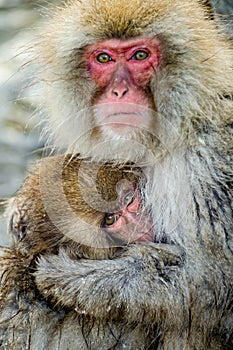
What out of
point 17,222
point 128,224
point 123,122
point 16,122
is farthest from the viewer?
point 16,122

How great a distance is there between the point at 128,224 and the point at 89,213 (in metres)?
0.20

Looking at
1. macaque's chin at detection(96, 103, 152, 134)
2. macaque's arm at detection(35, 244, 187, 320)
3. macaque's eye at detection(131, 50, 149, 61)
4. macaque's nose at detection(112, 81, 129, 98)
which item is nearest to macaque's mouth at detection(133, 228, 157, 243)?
macaque's arm at detection(35, 244, 187, 320)

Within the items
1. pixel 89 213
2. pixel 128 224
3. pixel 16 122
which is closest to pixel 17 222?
pixel 89 213

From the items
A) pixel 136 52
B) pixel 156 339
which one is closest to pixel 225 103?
pixel 136 52

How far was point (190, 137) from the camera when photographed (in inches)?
156

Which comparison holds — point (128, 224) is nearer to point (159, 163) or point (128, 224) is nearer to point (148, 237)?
point (148, 237)

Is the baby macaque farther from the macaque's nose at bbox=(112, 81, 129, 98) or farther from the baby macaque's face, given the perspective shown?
the macaque's nose at bbox=(112, 81, 129, 98)

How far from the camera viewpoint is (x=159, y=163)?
406 centimetres

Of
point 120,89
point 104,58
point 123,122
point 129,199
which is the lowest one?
point 129,199

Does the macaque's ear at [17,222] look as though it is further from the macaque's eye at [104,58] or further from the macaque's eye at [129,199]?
the macaque's eye at [104,58]

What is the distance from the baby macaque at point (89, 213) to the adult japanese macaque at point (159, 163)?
0.08m

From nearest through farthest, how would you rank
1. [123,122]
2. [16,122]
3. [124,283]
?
[124,283]
[123,122]
[16,122]

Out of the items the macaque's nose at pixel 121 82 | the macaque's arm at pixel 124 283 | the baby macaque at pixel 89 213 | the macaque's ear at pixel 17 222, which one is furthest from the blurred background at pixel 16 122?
the macaque's arm at pixel 124 283

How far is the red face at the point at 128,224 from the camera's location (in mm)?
4062
